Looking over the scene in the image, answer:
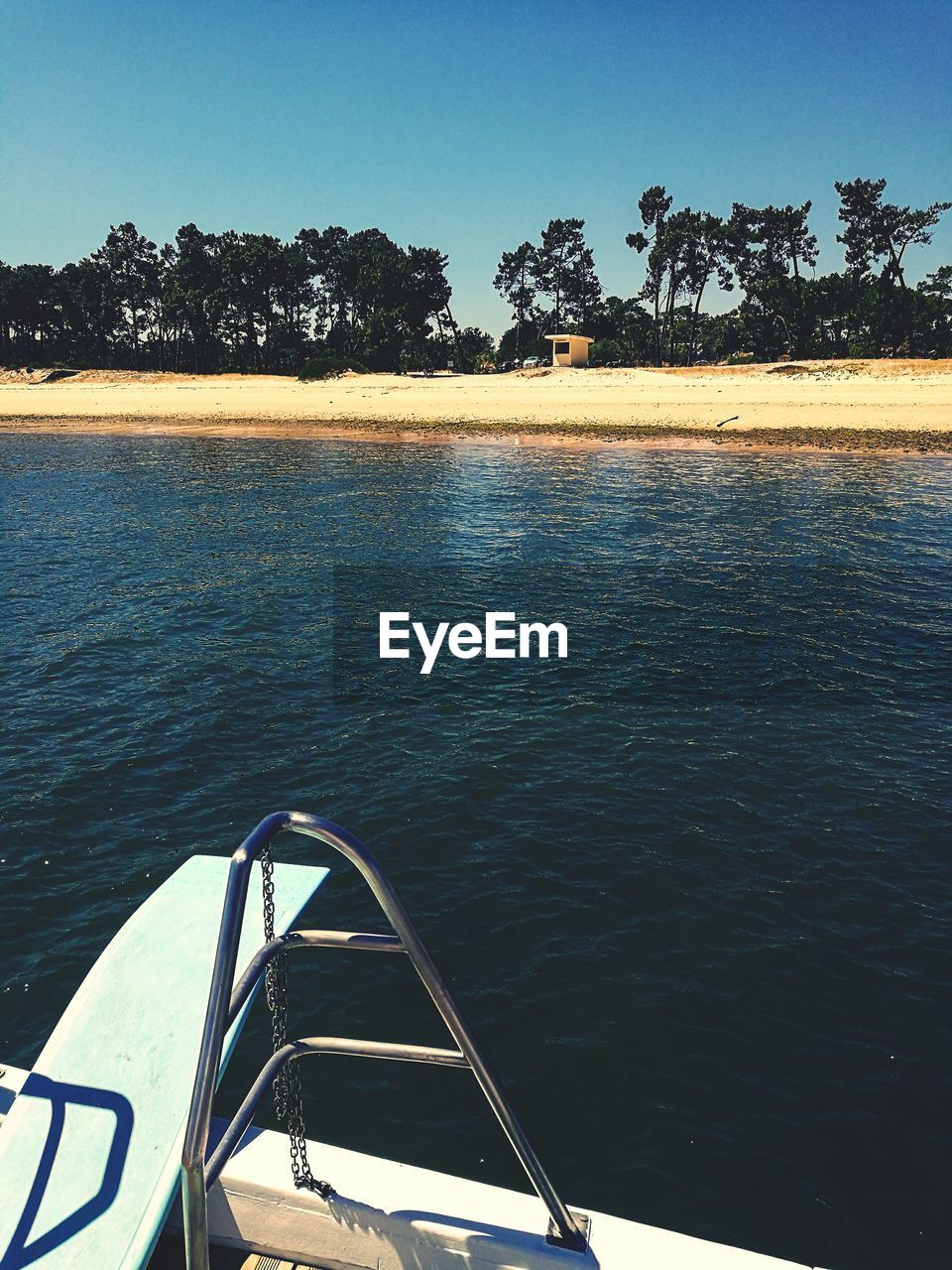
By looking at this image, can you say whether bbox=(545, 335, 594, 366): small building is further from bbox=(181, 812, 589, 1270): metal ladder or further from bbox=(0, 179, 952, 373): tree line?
bbox=(181, 812, 589, 1270): metal ladder

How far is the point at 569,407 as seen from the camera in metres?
72.1

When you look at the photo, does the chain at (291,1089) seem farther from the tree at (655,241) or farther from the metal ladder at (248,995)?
the tree at (655,241)

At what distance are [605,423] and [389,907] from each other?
210ft

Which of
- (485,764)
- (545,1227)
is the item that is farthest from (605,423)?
(545,1227)

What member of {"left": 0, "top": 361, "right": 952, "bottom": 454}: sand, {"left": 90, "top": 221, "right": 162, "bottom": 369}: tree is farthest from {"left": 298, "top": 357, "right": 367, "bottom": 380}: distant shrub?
{"left": 90, "top": 221, "right": 162, "bottom": 369}: tree

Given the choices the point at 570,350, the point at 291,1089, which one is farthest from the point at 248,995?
the point at 570,350

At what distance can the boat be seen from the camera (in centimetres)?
524

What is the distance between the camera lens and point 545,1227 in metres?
5.68

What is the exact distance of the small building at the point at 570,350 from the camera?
98250 mm

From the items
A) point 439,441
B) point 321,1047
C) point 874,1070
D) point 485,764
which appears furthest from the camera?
point 439,441

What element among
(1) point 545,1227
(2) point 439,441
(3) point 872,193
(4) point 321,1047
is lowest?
(1) point 545,1227

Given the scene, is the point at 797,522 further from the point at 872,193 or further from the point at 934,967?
the point at 872,193

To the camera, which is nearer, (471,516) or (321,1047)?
(321,1047)

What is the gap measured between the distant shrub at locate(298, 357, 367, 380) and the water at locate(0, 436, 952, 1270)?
233 feet
